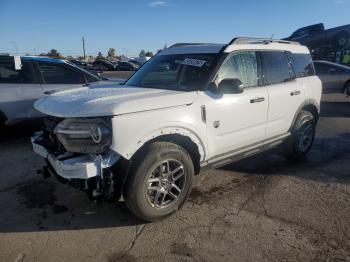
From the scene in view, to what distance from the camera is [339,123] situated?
891 centimetres

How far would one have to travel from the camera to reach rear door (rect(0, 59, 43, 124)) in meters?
6.62

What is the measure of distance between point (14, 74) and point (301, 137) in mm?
5535

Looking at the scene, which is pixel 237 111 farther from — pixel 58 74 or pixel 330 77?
pixel 330 77

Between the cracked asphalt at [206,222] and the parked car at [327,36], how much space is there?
18.6 metres

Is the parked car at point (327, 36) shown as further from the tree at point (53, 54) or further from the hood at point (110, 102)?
the tree at point (53, 54)

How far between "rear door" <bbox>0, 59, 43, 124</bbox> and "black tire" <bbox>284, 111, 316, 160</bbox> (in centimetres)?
470

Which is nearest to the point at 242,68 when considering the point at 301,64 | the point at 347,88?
the point at 301,64

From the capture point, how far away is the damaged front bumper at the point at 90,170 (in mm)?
3205

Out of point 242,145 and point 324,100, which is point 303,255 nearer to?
point 242,145

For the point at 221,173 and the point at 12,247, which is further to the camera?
the point at 221,173

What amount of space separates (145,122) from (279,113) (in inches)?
98.6

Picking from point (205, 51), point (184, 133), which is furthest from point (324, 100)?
point (184, 133)

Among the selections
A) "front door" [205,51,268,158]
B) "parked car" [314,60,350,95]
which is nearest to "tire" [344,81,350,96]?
"parked car" [314,60,350,95]

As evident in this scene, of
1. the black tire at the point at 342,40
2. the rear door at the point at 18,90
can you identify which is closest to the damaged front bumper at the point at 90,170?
the rear door at the point at 18,90
